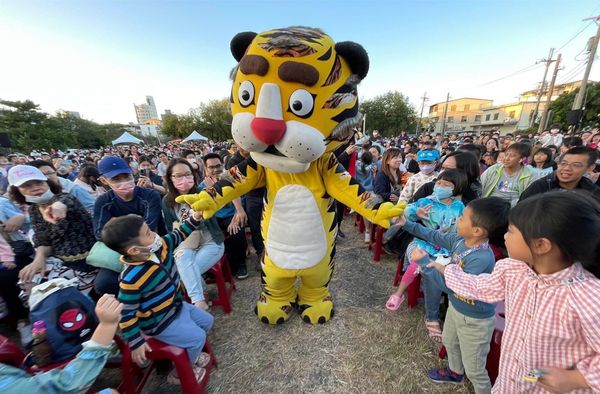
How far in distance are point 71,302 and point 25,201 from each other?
4.97ft

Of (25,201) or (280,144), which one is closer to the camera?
(280,144)

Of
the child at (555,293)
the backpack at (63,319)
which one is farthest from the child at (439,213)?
the backpack at (63,319)

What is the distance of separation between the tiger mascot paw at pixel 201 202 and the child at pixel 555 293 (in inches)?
66.8

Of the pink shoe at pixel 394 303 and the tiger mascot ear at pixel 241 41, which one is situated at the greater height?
the tiger mascot ear at pixel 241 41

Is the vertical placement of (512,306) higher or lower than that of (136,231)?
lower

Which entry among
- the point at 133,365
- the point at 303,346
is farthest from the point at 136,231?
the point at 303,346

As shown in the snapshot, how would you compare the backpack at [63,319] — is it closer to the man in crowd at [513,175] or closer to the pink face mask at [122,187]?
the pink face mask at [122,187]

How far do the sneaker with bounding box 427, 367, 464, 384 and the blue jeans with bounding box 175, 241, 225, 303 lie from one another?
1.91m

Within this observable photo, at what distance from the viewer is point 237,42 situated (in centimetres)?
A: 167

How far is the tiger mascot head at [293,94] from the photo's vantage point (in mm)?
1422

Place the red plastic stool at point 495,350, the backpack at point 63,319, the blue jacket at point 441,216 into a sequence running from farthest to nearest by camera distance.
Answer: the blue jacket at point 441,216, the red plastic stool at point 495,350, the backpack at point 63,319

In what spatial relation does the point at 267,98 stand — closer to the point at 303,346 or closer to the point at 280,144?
the point at 280,144

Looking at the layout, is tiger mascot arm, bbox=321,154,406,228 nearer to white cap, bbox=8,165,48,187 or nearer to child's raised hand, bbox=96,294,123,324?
child's raised hand, bbox=96,294,123,324

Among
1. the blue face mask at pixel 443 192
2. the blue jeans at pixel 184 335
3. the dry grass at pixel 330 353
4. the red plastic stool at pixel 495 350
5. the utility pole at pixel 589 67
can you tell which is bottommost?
the dry grass at pixel 330 353
